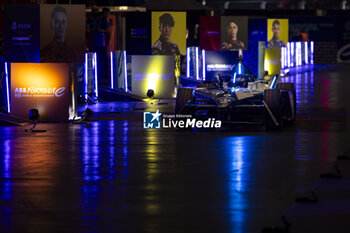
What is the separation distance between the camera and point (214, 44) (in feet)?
86.3

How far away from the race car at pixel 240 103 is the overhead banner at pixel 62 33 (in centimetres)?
322

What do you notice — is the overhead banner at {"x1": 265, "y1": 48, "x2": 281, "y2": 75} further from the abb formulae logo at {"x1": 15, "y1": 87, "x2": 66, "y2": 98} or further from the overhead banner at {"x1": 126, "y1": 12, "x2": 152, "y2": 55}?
the abb formulae logo at {"x1": 15, "y1": 87, "x2": 66, "y2": 98}

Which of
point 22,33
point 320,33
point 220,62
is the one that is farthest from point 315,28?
point 22,33

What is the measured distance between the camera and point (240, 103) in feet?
44.5

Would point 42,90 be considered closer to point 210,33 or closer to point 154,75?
point 154,75

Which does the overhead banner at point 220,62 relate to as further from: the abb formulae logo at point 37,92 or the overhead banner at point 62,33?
the abb formulae logo at point 37,92

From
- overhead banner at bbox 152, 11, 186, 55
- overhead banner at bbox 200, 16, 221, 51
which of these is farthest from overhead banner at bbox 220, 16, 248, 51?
overhead banner at bbox 152, 11, 186, 55

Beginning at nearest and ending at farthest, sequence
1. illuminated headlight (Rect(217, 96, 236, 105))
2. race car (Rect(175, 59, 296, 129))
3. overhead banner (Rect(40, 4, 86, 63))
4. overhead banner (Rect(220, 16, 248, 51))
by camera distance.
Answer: race car (Rect(175, 59, 296, 129)) → illuminated headlight (Rect(217, 96, 236, 105)) → overhead banner (Rect(40, 4, 86, 63)) → overhead banner (Rect(220, 16, 248, 51))

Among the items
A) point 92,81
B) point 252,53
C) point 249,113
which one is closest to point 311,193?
point 249,113

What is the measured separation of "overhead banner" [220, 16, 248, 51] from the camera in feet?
86.6

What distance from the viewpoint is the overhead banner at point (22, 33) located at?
15484mm

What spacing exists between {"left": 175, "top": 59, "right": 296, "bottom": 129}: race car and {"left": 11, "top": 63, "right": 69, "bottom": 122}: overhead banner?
257 cm

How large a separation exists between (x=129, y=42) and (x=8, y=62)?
8.96 m

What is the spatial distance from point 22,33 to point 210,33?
449 inches
